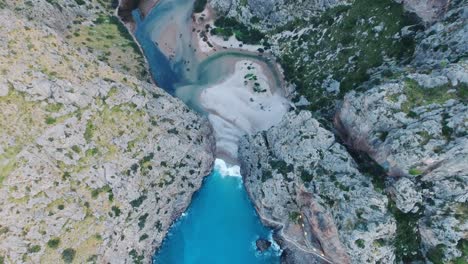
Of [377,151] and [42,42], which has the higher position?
[377,151]

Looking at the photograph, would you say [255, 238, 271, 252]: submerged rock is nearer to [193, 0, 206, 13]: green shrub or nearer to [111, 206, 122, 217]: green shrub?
[111, 206, 122, 217]: green shrub

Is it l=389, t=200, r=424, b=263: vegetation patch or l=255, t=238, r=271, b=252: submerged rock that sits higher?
l=389, t=200, r=424, b=263: vegetation patch

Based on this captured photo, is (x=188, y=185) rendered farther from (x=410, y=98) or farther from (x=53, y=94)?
(x=410, y=98)

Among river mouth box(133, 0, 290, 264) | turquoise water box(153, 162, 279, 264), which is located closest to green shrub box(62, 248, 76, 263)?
turquoise water box(153, 162, 279, 264)

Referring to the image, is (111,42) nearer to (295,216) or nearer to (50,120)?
(50,120)

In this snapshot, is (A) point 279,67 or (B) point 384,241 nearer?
(B) point 384,241

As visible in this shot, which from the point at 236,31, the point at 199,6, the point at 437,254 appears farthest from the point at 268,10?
the point at 437,254

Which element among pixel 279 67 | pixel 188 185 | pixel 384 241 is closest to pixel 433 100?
pixel 384 241
